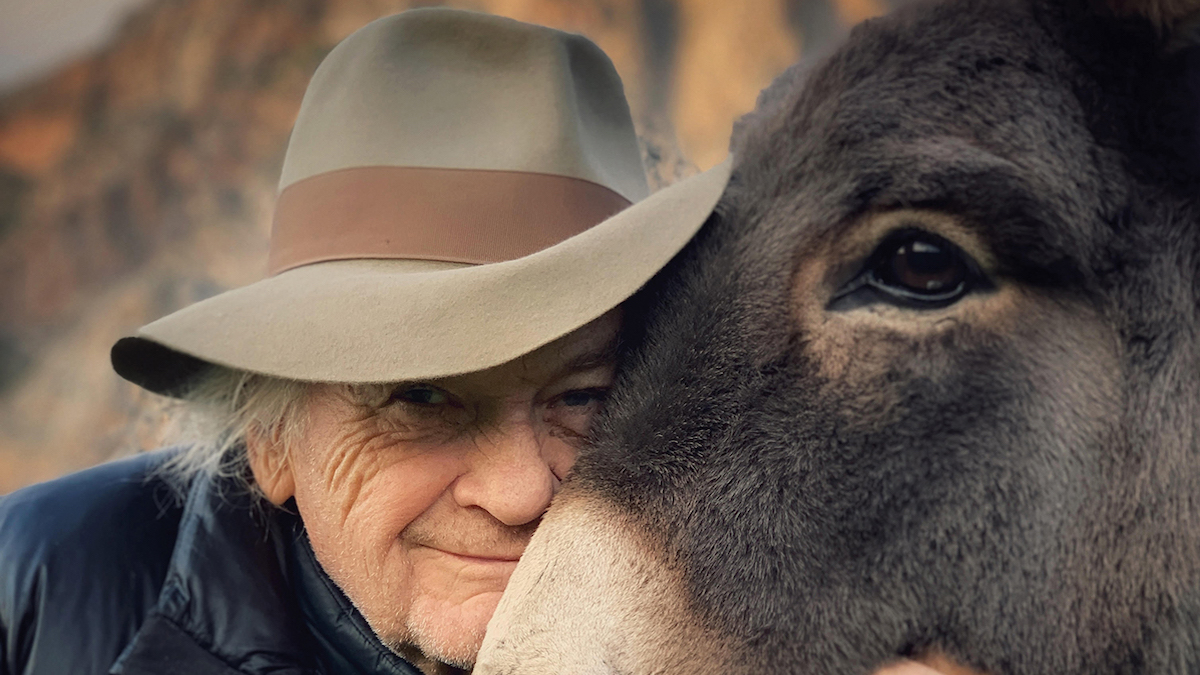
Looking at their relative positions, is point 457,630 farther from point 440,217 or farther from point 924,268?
point 924,268

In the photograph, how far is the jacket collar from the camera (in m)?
1.95

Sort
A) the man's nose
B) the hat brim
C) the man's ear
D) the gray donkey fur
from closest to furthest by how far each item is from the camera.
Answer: the gray donkey fur → the hat brim → the man's nose → the man's ear

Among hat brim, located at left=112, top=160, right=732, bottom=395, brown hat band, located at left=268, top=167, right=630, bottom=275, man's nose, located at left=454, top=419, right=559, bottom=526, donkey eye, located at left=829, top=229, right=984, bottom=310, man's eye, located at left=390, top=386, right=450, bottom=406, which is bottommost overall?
man's nose, located at left=454, top=419, right=559, bottom=526

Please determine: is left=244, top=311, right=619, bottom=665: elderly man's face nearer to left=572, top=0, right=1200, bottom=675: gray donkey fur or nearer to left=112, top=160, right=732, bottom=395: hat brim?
left=112, top=160, right=732, bottom=395: hat brim

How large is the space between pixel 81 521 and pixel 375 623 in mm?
984

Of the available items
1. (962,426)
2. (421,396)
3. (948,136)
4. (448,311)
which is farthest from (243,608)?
(948,136)

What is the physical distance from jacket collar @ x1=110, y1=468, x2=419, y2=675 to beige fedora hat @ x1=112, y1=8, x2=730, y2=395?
1.29 ft

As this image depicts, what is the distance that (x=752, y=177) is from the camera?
5.01 feet

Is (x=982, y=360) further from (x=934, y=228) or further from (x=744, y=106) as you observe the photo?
(x=744, y=106)

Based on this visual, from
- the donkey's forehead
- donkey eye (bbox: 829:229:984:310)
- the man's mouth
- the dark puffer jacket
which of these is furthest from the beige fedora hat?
the man's mouth

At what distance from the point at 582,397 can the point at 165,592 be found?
120 centimetres

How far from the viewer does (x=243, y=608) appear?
80.2 inches

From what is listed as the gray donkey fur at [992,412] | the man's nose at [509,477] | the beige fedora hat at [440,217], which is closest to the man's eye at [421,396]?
the man's nose at [509,477]

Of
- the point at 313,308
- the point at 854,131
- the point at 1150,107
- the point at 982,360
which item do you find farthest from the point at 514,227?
the point at 1150,107
